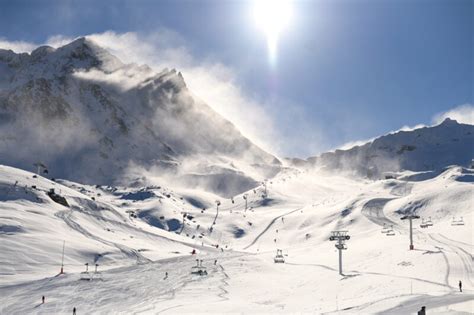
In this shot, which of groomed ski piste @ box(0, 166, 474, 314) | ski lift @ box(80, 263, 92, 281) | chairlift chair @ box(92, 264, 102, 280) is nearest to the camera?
groomed ski piste @ box(0, 166, 474, 314)

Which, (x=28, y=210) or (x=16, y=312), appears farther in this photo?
(x=28, y=210)

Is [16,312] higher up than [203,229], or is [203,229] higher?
[203,229]

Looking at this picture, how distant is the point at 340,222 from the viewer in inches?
6526

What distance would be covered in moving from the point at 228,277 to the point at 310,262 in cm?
2065

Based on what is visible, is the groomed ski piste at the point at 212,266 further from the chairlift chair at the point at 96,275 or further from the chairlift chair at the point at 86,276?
the chairlift chair at the point at 86,276

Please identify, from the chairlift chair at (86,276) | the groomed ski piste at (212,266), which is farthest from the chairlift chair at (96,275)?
the chairlift chair at (86,276)

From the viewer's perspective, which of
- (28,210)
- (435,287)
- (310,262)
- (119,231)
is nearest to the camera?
(435,287)

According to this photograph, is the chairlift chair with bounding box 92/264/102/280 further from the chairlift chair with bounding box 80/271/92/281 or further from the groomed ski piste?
the chairlift chair with bounding box 80/271/92/281

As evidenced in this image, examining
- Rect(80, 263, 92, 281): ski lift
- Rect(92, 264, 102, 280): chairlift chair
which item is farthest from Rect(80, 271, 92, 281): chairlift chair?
Rect(92, 264, 102, 280): chairlift chair

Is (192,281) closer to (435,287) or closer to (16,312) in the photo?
(16,312)

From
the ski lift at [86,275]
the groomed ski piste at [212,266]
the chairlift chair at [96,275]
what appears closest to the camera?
the groomed ski piste at [212,266]

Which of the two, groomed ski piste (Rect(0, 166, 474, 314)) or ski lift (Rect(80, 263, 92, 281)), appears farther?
ski lift (Rect(80, 263, 92, 281))

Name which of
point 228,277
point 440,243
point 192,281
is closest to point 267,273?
point 228,277

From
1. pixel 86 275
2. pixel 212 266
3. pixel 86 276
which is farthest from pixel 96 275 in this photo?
pixel 212 266
